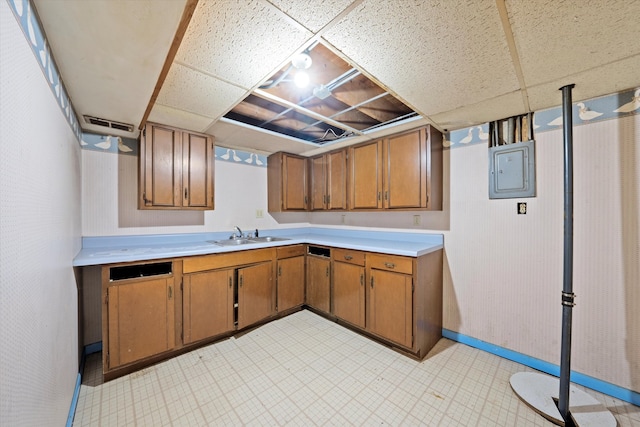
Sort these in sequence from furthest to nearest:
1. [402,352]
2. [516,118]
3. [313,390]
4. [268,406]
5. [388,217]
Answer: [388,217]
[402,352]
[516,118]
[313,390]
[268,406]

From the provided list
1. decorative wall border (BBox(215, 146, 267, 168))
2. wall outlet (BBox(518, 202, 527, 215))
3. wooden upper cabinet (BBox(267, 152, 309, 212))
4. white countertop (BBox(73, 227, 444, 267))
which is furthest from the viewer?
wooden upper cabinet (BBox(267, 152, 309, 212))

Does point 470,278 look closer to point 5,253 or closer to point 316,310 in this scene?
point 316,310

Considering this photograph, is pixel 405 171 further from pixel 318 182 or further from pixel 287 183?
pixel 287 183

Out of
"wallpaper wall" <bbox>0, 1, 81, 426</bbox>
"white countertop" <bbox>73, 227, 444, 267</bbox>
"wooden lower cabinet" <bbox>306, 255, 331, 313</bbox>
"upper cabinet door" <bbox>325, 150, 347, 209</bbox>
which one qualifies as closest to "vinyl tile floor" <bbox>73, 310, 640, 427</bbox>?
"wallpaper wall" <bbox>0, 1, 81, 426</bbox>

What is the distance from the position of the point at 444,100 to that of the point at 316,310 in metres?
2.54

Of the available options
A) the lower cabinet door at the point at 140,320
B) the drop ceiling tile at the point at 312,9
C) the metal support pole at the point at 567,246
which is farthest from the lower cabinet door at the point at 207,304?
the metal support pole at the point at 567,246

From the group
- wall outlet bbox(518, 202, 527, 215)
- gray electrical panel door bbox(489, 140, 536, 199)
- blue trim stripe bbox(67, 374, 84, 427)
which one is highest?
Answer: gray electrical panel door bbox(489, 140, 536, 199)

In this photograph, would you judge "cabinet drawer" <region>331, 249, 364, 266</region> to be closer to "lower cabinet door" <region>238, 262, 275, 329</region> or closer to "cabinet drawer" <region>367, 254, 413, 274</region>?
"cabinet drawer" <region>367, 254, 413, 274</region>

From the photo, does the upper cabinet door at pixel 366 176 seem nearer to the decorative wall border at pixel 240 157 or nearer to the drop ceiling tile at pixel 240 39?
the decorative wall border at pixel 240 157

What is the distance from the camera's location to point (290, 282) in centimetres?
290

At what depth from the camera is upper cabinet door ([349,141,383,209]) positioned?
2662mm

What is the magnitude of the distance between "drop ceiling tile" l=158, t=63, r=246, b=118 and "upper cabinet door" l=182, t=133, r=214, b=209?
0.55 m

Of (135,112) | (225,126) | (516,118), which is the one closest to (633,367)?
(516,118)

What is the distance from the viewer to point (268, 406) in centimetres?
158
